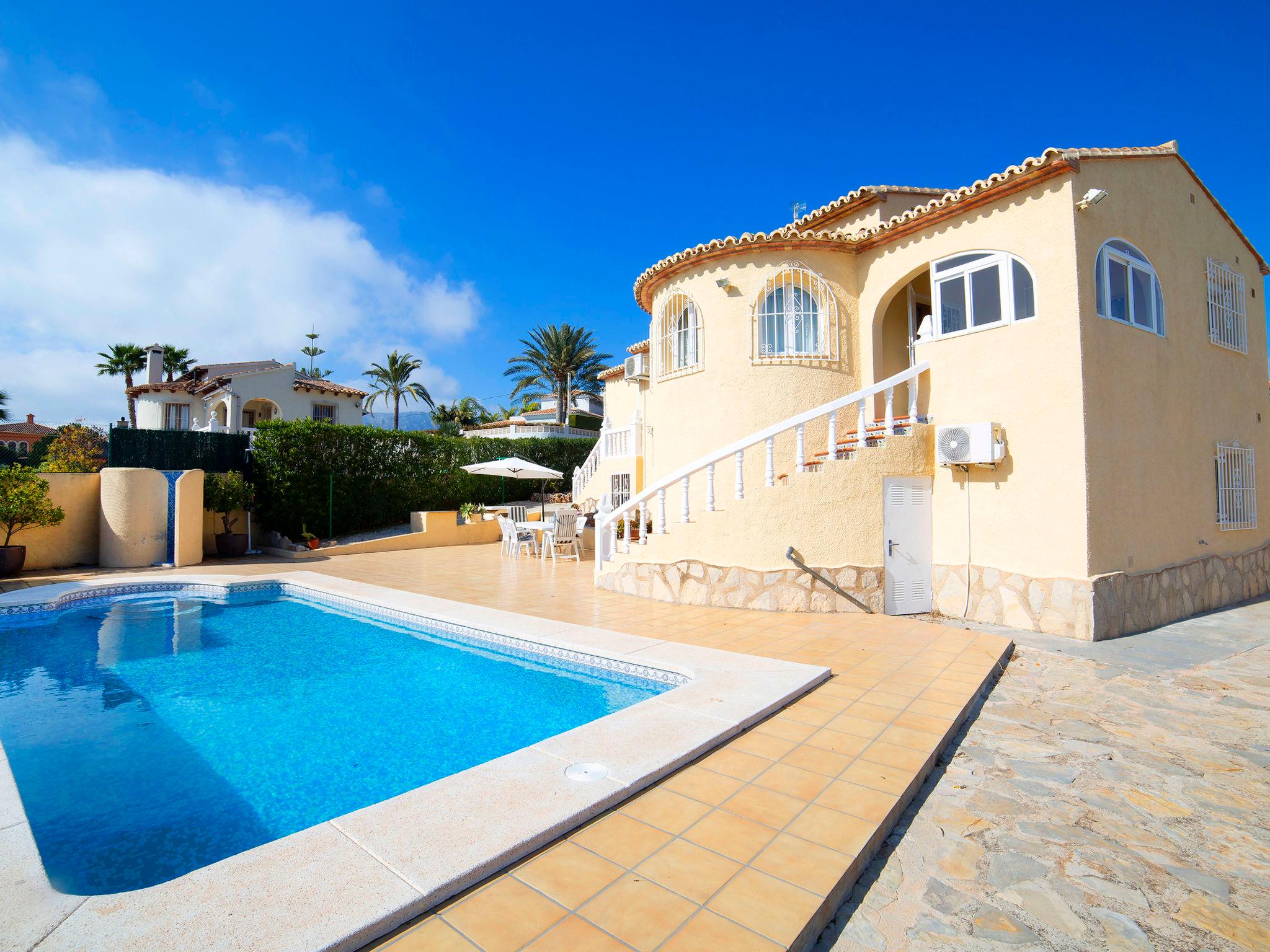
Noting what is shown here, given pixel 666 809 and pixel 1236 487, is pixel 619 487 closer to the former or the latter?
pixel 1236 487

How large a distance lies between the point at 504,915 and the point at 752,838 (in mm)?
1318

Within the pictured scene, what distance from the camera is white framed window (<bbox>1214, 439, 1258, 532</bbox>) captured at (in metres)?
11.1

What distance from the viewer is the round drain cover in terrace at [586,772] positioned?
3.65m

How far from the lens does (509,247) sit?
→ 24.8 meters

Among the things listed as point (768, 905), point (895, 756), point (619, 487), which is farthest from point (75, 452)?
point (768, 905)

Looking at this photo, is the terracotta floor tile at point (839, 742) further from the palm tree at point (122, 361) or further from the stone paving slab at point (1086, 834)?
the palm tree at point (122, 361)

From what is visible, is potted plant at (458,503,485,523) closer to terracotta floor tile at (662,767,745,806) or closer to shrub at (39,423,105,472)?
shrub at (39,423,105,472)

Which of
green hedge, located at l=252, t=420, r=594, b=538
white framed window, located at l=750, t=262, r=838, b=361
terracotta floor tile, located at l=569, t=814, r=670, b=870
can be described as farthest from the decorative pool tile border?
white framed window, located at l=750, t=262, r=838, b=361

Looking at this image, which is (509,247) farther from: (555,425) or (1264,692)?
(1264,692)

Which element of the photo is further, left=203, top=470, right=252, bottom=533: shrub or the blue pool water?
left=203, top=470, right=252, bottom=533: shrub

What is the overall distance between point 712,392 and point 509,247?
16.3 metres

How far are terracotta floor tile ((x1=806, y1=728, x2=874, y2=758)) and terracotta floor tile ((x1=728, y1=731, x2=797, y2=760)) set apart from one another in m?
0.18

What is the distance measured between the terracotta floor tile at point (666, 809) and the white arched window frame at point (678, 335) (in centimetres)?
971

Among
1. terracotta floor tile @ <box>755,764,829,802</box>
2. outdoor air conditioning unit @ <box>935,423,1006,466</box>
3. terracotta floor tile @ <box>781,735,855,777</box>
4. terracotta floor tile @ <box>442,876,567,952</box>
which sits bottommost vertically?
terracotta floor tile @ <box>781,735,855,777</box>
